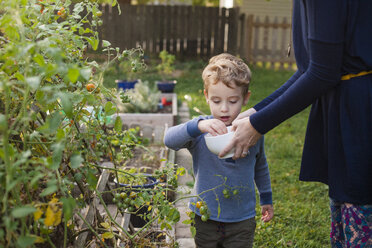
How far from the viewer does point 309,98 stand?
1.66 metres

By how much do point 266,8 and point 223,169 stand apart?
14681 millimetres

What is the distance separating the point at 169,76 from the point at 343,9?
27.2 ft

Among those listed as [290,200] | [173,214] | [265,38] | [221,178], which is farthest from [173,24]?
[173,214]

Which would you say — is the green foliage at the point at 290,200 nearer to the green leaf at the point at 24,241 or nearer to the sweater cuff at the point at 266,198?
the sweater cuff at the point at 266,198

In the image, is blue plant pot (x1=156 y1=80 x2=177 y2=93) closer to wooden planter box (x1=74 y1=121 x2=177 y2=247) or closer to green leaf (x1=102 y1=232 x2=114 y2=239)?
wooden planter box (x1=74 y1=121 x2=177 y2=247)

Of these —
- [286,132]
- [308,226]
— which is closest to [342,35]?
[308,226]

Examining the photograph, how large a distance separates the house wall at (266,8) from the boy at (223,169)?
14.2 metres

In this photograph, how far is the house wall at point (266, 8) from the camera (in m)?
15.8

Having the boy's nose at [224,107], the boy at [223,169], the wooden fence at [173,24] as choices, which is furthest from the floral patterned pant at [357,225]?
the wooden fence at [173,24]

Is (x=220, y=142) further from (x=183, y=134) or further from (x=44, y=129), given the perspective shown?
(x=44, y=129)

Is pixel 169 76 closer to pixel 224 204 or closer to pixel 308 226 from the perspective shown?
pixel 308 226

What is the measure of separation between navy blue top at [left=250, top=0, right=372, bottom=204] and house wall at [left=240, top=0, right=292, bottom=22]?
47.6ft

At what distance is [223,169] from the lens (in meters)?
2.15

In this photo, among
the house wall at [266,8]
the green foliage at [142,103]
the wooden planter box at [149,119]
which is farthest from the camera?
the house wall at [266,8]
